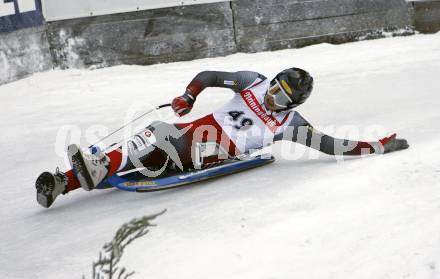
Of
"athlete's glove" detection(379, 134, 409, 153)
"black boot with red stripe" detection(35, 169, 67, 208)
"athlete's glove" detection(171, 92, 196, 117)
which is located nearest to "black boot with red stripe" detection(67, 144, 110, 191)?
"black boot with red stripe" detection(35, 169, 67, 208)

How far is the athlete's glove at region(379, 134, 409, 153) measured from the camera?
5.27 meters

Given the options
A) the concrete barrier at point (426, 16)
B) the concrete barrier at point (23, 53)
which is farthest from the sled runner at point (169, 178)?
the concrete barrier at point (426, 16)

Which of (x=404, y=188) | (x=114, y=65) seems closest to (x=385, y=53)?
(x=114, y=65)

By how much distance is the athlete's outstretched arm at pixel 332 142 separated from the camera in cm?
522

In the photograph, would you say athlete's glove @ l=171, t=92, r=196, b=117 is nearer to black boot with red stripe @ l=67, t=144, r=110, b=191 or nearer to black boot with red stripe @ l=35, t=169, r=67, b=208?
black boot with red stripe @ l=67, t=144, r=110, b=191

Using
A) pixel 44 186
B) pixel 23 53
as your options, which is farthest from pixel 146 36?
pixel 44 186

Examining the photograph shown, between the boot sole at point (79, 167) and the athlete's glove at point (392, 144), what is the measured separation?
2325 mm

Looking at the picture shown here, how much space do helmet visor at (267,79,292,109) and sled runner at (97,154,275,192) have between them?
21.4 inches

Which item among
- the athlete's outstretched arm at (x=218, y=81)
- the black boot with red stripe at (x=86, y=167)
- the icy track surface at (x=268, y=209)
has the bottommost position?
the icy track surface at (x=268, y=209)

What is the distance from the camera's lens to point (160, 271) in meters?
3.62

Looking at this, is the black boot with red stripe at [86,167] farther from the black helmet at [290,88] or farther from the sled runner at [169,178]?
the black helmet at [290,88]

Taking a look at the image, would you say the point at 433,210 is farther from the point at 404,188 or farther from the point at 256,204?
the point at 256,204

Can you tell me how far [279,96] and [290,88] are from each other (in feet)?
0.38

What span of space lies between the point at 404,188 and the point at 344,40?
6.65m
